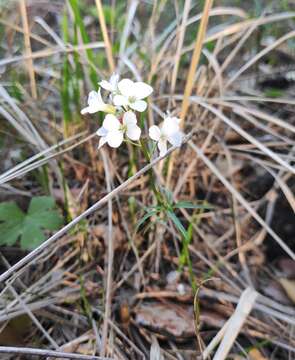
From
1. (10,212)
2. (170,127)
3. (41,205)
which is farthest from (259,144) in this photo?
(10,212)

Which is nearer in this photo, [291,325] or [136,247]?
[291,325]

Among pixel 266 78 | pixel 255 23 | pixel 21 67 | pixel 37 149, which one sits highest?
pixel 21 67

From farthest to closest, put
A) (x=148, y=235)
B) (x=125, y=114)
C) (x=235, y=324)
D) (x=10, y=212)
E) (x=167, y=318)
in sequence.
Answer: (x=148, y=235) → (x=10, y=212) → (x=167, y=318) → (x=235, y=324) → (x=125, y=114)

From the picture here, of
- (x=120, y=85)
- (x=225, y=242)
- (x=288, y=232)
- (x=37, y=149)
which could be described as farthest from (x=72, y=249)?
(x=288, y=232)

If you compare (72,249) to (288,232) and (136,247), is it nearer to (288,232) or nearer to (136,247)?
(136,247)

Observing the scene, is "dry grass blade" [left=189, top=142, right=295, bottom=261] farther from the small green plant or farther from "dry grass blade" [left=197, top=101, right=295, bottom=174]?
the small green plant

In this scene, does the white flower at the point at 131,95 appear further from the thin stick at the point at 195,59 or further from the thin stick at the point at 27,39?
the thin stick at the point at 27,39

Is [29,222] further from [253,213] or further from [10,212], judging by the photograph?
[253,213]
